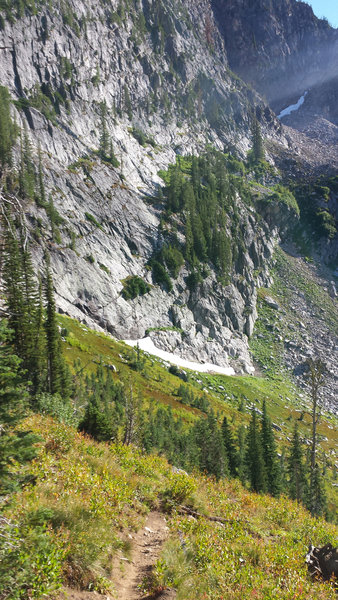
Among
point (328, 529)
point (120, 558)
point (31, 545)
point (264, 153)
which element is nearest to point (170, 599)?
point (120, 558)

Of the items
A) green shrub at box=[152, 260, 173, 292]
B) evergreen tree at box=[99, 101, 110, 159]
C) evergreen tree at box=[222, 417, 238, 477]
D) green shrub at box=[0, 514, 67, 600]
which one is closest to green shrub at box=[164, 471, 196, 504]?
green shrub at box=[0, 514, 67, 600]

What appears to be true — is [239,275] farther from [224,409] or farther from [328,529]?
[328,529]

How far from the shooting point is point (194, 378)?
265 feet

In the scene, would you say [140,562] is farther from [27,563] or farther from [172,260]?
[172,260]

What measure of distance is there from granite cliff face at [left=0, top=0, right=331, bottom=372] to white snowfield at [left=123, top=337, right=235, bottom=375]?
218cm

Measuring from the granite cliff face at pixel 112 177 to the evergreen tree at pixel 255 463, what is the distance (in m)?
46.3

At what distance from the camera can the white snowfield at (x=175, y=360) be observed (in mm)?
84125

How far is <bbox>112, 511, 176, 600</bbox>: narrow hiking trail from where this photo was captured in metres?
6.09

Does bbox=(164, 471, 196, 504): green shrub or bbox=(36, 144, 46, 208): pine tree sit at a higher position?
bbox=(36, 144, 46, 208): pine tree

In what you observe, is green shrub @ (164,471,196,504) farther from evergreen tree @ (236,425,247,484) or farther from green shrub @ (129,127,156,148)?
green shrub @ (129,127,156,148)

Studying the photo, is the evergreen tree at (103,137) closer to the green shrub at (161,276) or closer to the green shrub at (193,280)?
the green shrub at (161,276)

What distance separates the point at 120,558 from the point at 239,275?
116 meters

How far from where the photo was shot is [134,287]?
3578 inches

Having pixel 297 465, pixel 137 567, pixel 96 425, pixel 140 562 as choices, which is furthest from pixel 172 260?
pixel 137 567
